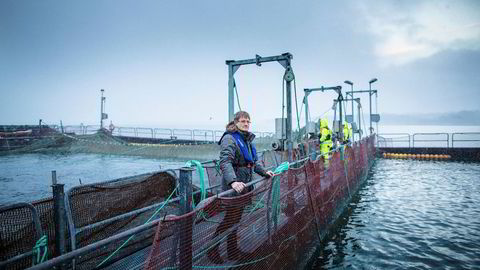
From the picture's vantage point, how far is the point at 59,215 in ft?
11.7

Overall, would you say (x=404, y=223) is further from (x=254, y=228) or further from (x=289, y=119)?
(x=254, y=228)

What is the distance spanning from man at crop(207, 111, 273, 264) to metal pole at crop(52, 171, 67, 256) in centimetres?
196

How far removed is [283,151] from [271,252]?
19.4 ft

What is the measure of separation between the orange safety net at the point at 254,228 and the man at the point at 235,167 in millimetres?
15

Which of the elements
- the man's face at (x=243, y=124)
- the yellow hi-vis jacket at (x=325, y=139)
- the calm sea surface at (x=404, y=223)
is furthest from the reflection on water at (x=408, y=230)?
the man's face at (x=243, y=124)

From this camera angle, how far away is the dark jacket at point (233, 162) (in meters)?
3.79

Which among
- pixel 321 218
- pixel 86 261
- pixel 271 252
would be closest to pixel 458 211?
pixel 321 218

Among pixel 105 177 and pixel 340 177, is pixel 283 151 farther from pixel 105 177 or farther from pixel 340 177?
pixel 105 177

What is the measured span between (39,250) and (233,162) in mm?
2720

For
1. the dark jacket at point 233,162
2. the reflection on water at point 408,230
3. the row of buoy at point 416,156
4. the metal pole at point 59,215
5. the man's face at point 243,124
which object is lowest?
the reflection on water at point 408,230

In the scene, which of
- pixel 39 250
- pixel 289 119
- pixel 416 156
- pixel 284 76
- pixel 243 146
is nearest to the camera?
pixel 39 250

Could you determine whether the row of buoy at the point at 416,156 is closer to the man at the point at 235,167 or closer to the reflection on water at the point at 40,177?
the reflection on water at the point at 40,177

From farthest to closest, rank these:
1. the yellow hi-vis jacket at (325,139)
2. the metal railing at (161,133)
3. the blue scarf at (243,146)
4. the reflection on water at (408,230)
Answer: the metal railing at (161,133) < the yellow hi-vis jacket at (325,139) < the reflection on water at (408,230) < the blue scarf at (243,146)

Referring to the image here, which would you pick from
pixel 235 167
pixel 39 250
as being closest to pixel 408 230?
pixel 235 167
